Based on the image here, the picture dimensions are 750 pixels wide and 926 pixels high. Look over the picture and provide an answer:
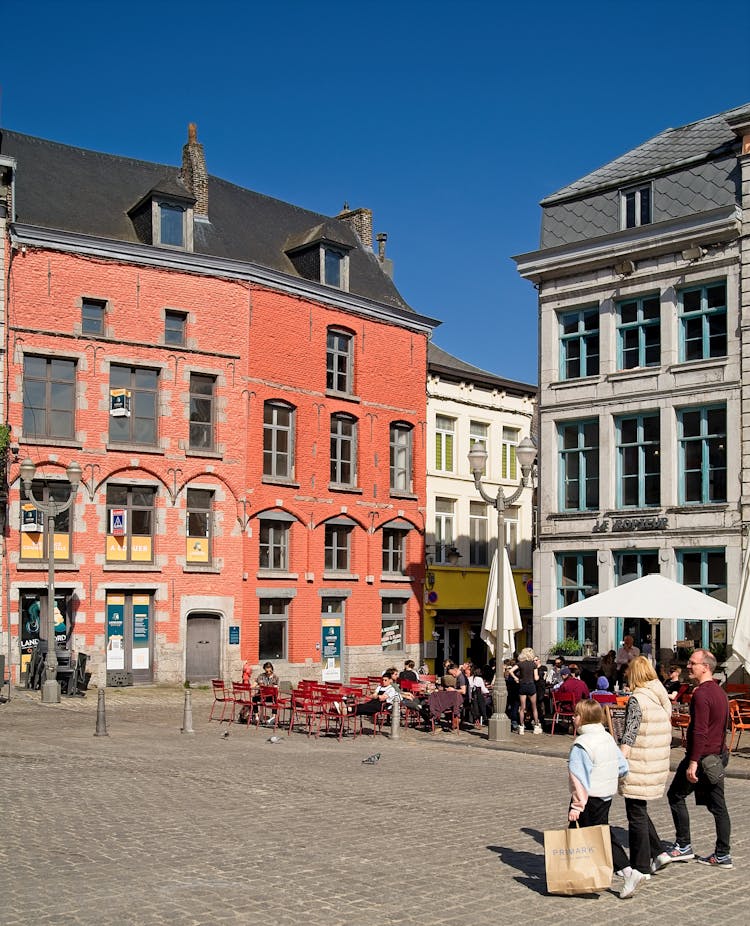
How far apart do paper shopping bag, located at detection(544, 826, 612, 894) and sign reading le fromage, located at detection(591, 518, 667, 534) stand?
18.6 meters

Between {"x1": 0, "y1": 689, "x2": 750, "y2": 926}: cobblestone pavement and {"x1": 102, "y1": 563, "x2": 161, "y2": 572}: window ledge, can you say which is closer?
{"x1": 0, "y1": 689, "x2": 750, "y2": 926}: cobblestone pavement

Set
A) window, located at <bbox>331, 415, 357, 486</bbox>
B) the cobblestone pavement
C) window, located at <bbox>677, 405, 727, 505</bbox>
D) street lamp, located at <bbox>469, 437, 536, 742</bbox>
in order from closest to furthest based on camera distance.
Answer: the cobblestone pavement < street lamp, located at <bbox>469, 437, 536, 742</bbox> < window, located at <bbox>677, 405, 727, 505</bbox> < window, located at <bbox>331, 415, 357, 486</bbox>

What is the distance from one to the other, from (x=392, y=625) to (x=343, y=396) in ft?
24.7

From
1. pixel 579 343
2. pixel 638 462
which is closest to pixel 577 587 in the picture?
pixel 638 462

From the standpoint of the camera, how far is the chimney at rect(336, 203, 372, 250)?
133 feet

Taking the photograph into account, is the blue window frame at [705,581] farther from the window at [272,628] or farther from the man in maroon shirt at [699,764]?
the man in maroon shirt at [699,764]

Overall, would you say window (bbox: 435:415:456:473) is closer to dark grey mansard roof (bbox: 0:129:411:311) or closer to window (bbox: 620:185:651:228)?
dark grey mansard roof (bbox: 0:129:411:311)

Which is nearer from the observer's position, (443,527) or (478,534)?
(443,527)

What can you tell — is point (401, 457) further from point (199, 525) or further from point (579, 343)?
point (579, 343)

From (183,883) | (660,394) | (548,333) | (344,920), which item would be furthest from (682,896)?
(548,333)

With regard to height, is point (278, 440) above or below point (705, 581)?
above

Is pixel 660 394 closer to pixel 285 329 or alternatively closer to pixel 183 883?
pixel 285 329

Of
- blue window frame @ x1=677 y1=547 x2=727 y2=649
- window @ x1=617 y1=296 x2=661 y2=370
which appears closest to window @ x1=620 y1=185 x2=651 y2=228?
window @ x1=617 y1=296 x2=661 y2=370

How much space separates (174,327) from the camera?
32406 millimetres
